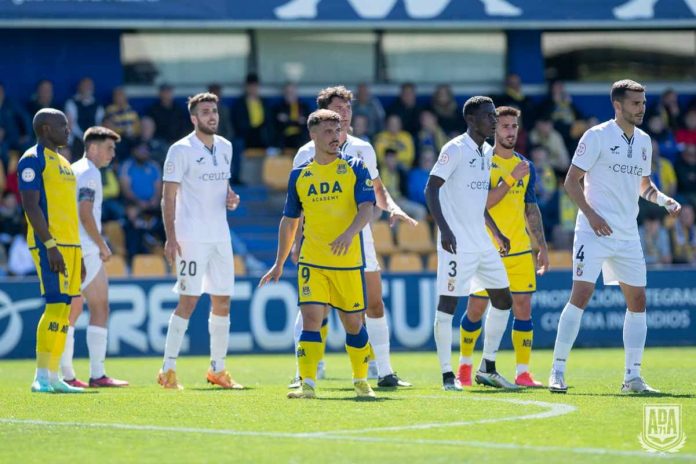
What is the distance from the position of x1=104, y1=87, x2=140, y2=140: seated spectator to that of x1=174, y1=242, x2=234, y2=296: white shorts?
34.3 ft

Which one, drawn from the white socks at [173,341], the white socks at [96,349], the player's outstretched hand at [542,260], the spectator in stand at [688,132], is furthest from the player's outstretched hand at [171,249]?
the spectator in stand at [688,132]

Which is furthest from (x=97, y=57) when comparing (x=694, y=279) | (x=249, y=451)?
(x=249, y=451)

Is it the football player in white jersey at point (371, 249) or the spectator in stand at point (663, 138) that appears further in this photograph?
the spectator in stand at point (663, 138)

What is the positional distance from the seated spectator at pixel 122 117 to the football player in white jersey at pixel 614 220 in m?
12.7

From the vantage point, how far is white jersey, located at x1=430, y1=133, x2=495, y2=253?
1156 centimetres

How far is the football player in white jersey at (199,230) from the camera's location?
12.2 m

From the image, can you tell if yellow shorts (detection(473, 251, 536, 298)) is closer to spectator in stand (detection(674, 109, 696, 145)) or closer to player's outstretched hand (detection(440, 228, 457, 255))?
player's outstretched hand (detection(440, 228, 457, 255))

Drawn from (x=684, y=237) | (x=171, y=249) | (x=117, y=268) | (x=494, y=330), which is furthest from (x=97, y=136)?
(x=684, y=237)

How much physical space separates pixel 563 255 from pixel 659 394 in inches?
446

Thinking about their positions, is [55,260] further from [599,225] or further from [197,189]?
[599,225]

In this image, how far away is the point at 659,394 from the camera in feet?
35.0

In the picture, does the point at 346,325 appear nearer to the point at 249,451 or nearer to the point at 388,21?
the point at 249,451

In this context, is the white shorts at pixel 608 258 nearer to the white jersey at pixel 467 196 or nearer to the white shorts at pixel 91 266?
the white jersey at pixel 467 196

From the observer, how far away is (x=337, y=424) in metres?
8.83
